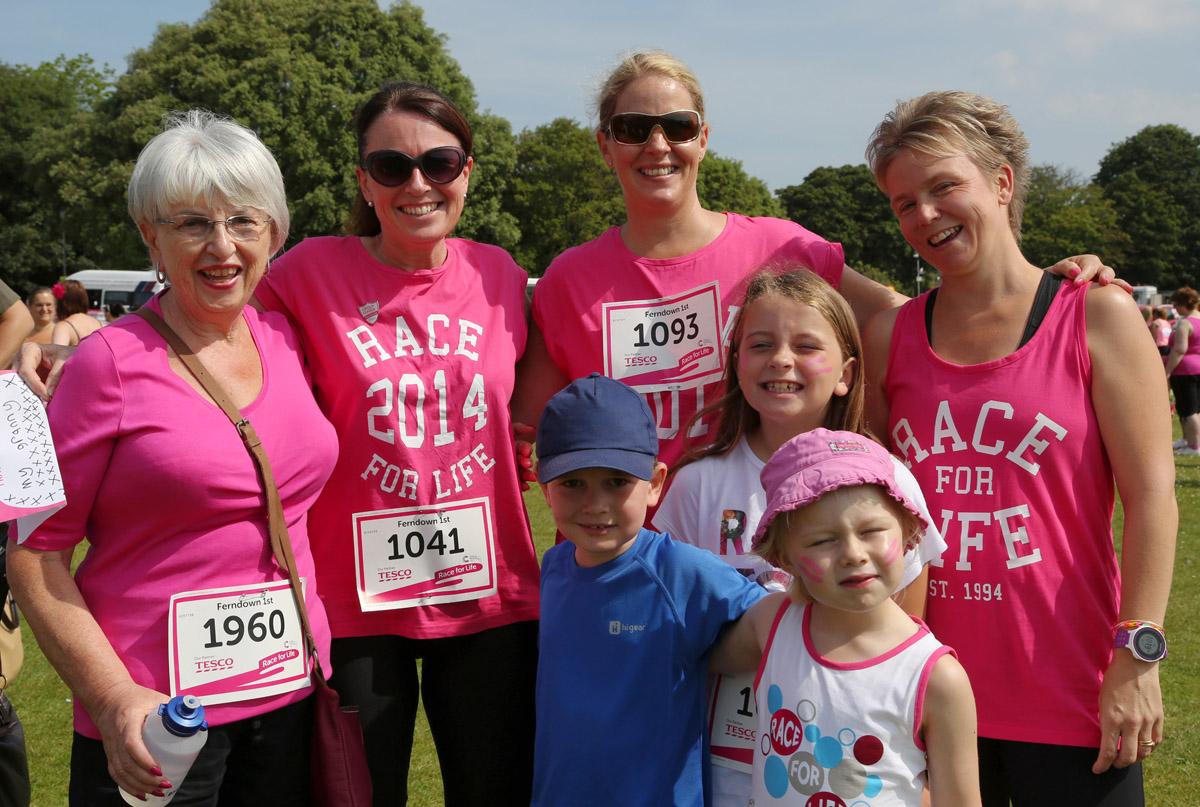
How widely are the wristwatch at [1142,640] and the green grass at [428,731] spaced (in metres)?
2.66

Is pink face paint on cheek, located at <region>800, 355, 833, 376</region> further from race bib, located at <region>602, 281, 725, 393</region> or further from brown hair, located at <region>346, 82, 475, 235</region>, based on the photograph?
brown hair, located at <region>346, 82, 475, 235</region>

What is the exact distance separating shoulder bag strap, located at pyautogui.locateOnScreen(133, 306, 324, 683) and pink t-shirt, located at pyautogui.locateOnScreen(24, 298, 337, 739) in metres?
0.02

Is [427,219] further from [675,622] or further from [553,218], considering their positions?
[553,218]

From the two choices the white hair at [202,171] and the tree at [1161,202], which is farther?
the tree at [1161,202]

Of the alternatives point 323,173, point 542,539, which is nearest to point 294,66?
point 323,173

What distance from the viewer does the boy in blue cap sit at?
2.24 m

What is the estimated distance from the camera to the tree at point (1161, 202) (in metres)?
65.7

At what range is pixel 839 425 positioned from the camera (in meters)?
2.57

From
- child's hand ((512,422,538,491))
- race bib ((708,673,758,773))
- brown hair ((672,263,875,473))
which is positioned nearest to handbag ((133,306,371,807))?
child's hand ((512,422,538,491))

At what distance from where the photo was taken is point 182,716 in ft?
6.91

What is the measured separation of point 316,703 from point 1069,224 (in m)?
64.3

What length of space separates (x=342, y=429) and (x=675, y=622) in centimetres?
114

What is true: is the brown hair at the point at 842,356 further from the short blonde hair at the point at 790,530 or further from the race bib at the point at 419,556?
the race bib at the point at 419,556

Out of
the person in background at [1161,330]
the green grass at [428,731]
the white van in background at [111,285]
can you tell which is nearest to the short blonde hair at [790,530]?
the green grass at [428,731]
